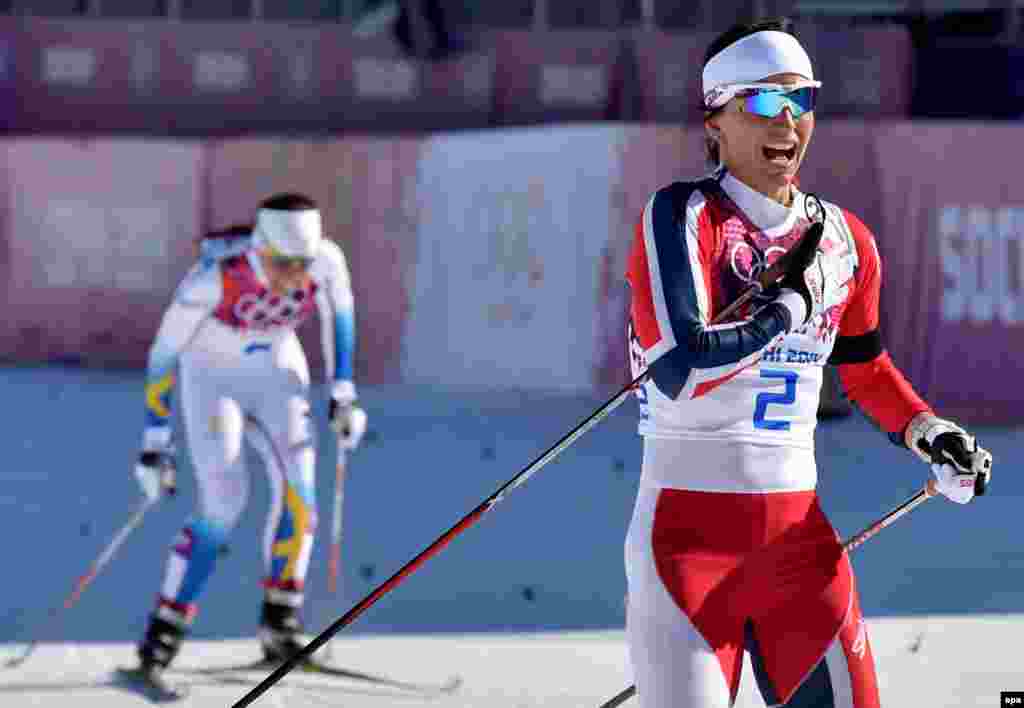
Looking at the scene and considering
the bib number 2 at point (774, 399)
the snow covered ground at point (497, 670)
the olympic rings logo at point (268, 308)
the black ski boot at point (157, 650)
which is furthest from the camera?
the olympic rings logo at point (268, 308)

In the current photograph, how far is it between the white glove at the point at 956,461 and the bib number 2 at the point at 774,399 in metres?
0.36

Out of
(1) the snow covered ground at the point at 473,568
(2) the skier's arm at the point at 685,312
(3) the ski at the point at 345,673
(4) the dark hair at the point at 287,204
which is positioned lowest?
(1) the snow covered ground at the point at 473,568

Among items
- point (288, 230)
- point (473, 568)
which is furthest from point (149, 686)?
point (473, 568)

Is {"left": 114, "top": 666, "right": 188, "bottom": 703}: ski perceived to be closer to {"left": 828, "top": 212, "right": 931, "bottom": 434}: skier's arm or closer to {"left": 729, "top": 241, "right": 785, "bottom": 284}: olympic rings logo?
{"left": 828, "top": 212, "right": 931, "bottom": 434}: skier's arm

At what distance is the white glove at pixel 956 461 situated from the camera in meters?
4.16

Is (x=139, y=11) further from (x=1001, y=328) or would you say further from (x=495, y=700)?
(x=495, y=700)

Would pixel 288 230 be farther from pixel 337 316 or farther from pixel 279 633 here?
pixel 279 633

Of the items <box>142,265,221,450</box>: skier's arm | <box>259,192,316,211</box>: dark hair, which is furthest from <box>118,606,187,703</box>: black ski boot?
<box>259,192,316,211</box>: dark hair

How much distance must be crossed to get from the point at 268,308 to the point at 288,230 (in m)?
0.41

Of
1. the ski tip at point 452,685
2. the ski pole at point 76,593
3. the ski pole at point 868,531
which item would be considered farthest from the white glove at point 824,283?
the ski pole at point 76,593

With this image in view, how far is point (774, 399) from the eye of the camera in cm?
406

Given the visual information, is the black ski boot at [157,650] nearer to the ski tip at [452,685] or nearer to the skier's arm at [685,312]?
the ski tip at [452,685]

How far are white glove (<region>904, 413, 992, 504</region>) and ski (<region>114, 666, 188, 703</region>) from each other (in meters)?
3.54

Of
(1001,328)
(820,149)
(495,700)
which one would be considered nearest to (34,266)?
(820,149)
